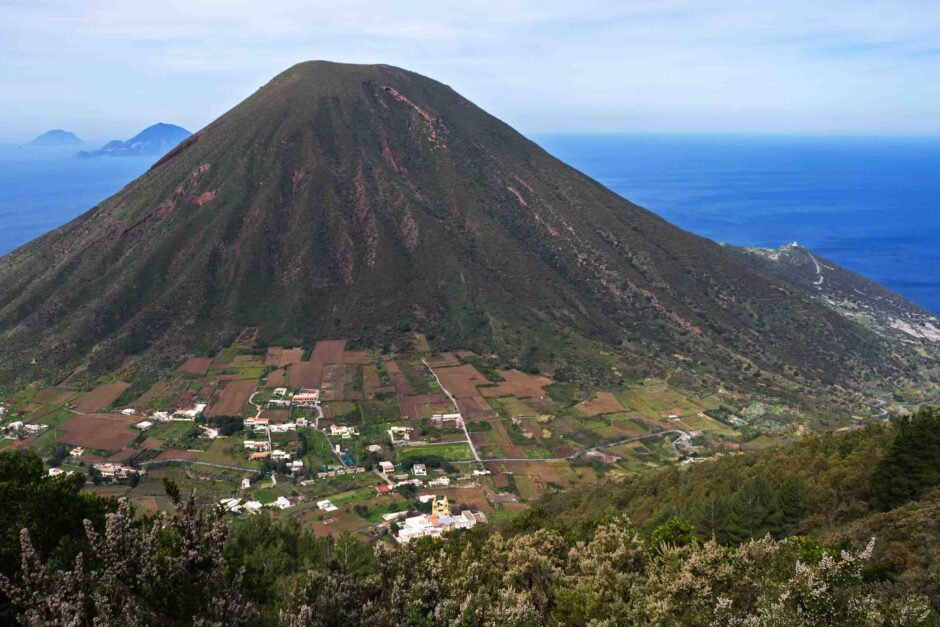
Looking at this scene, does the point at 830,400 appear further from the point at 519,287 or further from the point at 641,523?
the point at 641,523

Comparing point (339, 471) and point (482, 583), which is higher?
point (482, 583)

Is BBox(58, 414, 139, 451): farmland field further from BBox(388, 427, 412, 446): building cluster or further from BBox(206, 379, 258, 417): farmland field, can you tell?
BBox(388, 427, 412, 446): building cluster

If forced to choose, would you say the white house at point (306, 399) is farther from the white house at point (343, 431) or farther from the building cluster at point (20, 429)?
the building cluster at point (20, 429)

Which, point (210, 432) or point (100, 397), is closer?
point (210, 432)

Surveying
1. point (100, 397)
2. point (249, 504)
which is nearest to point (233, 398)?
point (100, 397)

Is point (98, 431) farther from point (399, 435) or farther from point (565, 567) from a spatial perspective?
point (565, 567)

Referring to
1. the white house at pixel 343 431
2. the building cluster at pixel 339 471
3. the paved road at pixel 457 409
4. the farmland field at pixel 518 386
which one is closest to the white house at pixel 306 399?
the white house at pixel 343 431
